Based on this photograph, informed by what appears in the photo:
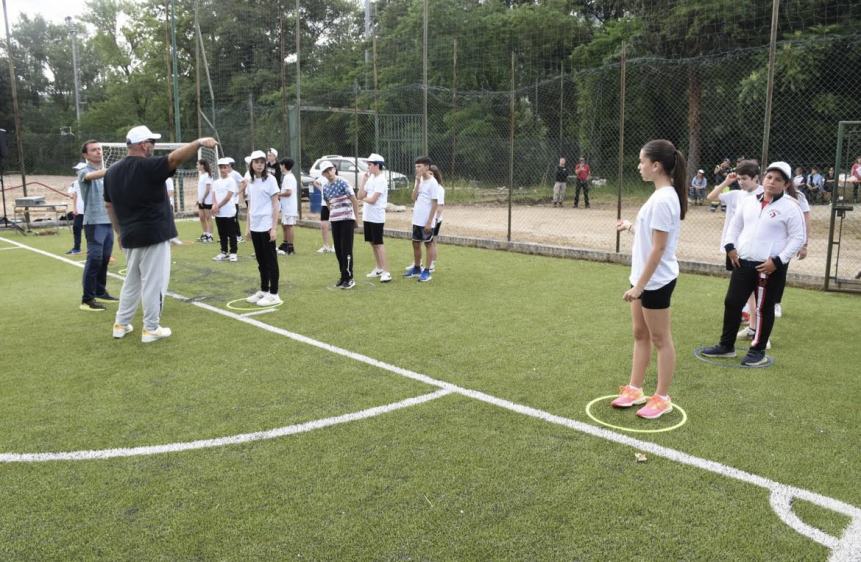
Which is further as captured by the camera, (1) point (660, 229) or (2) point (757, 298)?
(2) point (757, 298)

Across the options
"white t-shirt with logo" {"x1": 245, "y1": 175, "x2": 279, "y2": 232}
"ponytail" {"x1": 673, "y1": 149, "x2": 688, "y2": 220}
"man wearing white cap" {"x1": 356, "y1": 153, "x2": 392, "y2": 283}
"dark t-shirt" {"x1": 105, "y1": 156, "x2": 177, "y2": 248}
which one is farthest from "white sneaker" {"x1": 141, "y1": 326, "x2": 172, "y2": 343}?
"ponytail" {"x1": 673, "y1": 149, "x2": 688, "y2": 220}

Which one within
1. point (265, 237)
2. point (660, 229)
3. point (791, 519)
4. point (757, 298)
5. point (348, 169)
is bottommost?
point (791, 519)

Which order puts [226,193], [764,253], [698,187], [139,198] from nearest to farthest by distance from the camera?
[764,253] → [139,198] → [226,193] → [698,187]

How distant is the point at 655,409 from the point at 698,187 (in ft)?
67.6

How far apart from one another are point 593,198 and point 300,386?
21547mm

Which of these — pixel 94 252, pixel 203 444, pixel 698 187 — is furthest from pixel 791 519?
pixel 698 187

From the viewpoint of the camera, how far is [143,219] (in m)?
6.39

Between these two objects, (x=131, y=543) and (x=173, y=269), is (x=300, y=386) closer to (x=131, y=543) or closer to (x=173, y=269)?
(x=131, y=543)

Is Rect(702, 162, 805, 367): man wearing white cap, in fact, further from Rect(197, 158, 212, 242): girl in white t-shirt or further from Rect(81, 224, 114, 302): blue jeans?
Rect(197, 158, 212, 242): girl in white t-shirt

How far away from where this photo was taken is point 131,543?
3.21 metres

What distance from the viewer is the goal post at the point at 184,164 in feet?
53.2

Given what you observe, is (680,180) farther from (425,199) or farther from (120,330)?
(425,199)

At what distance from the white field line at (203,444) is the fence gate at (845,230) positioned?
6.94 meters

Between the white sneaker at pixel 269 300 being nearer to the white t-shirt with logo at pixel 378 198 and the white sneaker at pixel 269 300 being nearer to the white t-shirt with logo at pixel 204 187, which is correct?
the white t-shirt with logo at pixel 378 198
